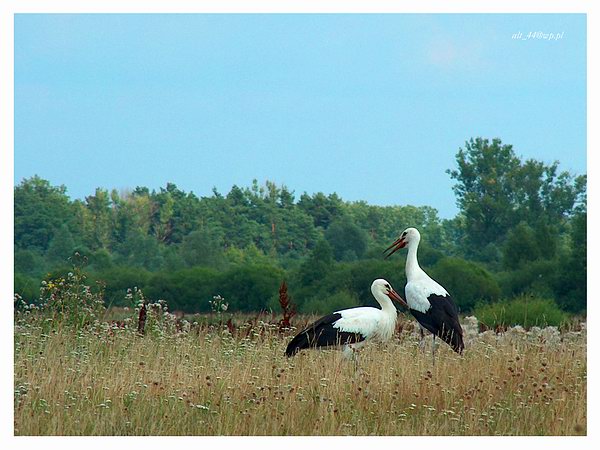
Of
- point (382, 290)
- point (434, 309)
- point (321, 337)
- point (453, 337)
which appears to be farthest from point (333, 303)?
point (321, 337)

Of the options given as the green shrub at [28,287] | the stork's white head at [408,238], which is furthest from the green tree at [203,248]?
the stork's white head at [408,238]

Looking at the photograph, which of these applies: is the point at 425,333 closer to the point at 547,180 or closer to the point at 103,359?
the point at 103,359

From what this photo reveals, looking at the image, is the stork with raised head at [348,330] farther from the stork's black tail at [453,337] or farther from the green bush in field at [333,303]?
the green bush in field at [333,303]

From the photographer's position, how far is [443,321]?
383 inches

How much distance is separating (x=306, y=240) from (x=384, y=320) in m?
23.4

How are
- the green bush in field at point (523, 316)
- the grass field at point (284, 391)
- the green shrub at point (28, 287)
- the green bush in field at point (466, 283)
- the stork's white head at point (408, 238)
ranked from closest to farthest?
the grass field at point (284, 391) → the stork's white head at point (408, 238) → the green bush in field at point (523, 316) → the green shrub at point (28, 287) → the green bush in field at point (466, 283)

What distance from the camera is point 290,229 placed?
32.4 m

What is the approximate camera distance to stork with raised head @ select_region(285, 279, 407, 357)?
353 inches

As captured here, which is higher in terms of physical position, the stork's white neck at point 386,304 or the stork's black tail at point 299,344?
the stork's white neck at point 386,304

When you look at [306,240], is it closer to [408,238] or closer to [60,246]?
[60,246]

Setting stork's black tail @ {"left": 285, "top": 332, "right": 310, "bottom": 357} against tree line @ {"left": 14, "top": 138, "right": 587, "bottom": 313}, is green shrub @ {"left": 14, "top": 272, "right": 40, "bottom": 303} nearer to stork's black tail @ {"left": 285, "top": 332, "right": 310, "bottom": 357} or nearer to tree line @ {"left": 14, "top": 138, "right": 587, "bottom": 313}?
tree line @ {"left": 14, "top": 138, "right": 587, "bottom": 313}

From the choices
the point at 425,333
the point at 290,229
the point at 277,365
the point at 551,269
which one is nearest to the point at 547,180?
the point at 551,269

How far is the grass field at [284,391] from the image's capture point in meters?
7.14

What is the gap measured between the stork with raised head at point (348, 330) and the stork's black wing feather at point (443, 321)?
0.39 m
